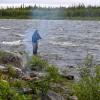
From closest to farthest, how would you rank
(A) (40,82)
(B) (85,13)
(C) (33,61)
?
(A) (40,82) < (C) (33,61) < (B) (85,13)

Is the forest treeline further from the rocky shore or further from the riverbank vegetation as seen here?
the riverbank vegetation

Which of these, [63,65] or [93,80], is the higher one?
[93,80]

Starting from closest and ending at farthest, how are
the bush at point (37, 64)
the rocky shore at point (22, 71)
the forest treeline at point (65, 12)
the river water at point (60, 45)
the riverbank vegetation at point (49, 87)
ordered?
the riverbank vegetation at point (49, 87), the rocky shore at point (22, 71), the bush at point (37, 64), the river water at point (60, 45), the forest treeline at point (65, 12)

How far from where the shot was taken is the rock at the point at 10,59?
2338cm

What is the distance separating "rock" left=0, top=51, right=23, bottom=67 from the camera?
76.7 feet

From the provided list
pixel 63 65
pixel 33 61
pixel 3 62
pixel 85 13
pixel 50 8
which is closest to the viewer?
pixel 3 62

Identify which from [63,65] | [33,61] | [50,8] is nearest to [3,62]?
[33,61]

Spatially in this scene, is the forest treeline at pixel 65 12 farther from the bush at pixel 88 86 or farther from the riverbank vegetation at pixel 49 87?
the bush at pixel 88 86

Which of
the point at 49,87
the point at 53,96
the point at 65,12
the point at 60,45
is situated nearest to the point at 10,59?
the point at 49,87

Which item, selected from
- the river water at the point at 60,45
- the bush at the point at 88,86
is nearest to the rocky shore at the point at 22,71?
the bush at the point at 88,86

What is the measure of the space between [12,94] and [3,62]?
32.4ft

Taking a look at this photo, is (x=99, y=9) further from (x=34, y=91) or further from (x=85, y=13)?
(x=34, y=91)

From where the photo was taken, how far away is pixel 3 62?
2334cm

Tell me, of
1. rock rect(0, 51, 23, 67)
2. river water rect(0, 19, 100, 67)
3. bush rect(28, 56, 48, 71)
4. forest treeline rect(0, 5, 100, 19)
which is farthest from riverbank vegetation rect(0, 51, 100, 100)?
forest treeline rect(0, 5, 100, 19)
